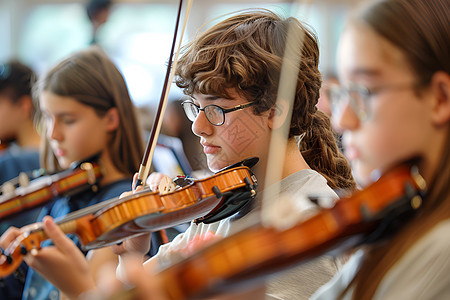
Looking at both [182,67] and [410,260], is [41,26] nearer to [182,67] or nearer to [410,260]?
[182,67]

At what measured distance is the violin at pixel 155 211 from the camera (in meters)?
1.05

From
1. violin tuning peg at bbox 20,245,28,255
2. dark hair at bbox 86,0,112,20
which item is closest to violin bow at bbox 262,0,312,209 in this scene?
violin tuning peg at bbox 20,245,28,255

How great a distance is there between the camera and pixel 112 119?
1.71 meters

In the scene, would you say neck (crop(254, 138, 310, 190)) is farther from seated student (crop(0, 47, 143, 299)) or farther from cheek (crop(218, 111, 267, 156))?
seated student (crop(0, 47, 143, 299))

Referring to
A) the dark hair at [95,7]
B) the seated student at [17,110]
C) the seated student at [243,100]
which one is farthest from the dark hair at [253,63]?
the dark hair at [95,7]

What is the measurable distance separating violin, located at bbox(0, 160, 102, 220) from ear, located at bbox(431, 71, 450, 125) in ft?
3.80

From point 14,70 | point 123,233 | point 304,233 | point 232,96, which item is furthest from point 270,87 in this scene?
point 14,70

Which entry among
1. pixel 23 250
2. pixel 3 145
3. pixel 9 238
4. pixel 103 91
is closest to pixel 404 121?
pixel 23 250

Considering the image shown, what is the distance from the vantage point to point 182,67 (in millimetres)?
1191

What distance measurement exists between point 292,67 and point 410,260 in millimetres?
478

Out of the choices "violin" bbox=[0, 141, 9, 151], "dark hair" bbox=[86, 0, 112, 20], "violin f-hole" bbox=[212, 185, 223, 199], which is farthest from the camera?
"dark hair" bbox=[86, 0, 112, 20]

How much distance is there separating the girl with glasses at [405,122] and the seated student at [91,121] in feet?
3.27

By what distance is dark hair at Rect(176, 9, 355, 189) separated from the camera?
1140 millimetres

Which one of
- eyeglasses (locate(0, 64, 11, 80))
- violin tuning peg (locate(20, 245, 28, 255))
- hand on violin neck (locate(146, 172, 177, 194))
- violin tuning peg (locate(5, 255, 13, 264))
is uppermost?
eyeglasses (locate(0, 64, 11, 80))
